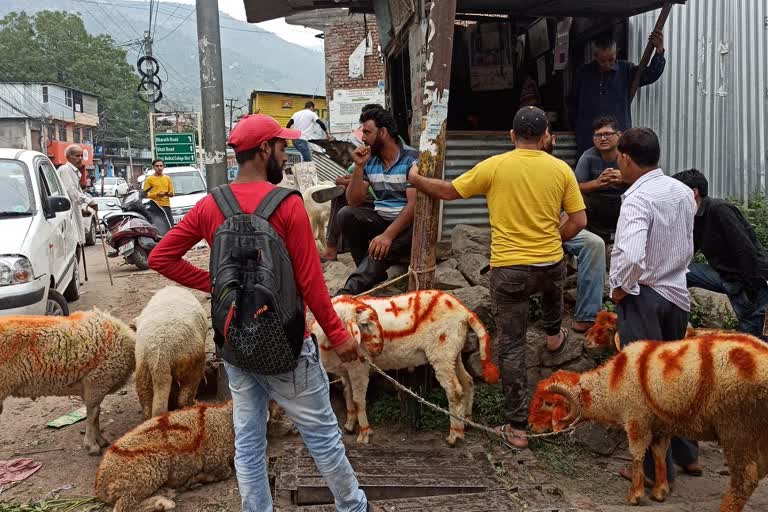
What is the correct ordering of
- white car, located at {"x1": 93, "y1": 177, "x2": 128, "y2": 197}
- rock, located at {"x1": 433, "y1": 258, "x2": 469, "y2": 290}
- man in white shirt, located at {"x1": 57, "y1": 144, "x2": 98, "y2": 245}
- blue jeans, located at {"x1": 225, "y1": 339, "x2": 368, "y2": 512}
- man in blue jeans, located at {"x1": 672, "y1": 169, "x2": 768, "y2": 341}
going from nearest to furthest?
blue jeans, located at {"x1": 225, "y1": 339, "x2": 368, "y2": 512} < man in blue jeans, located at {"x1": 672, "y1": 169, "x2": 768, "y2": 341} < rock, located at {"x1": 433, "y1": 258, "x2": 469, "y2": 290} < man in white shirt, located at {"x1": 57, "y1": 144, "x2": 98, "y2": 245} < white car, located at {"x1": 93, "y1": 177, "x2": 128, "y2": 197}

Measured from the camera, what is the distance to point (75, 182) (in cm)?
931

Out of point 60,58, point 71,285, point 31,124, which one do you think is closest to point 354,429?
point 71,285

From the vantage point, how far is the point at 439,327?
430cm

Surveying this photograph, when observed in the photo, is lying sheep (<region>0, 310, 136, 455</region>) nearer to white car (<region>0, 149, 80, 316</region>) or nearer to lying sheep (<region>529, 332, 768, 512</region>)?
white car (<region>0, 149, 80, 316</region>)

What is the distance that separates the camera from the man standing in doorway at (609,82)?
647cm

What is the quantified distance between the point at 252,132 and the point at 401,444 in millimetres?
2709

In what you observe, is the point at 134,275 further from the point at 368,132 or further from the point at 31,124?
the point at 31,124

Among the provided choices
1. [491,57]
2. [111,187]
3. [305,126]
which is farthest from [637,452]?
[111,187]

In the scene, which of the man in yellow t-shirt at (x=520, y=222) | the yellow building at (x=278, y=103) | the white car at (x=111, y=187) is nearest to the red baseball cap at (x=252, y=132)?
the man in yellow t-shirt at (x=520, y=222)

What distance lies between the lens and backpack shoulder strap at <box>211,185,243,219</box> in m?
2.71

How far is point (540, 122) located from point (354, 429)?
268 cm

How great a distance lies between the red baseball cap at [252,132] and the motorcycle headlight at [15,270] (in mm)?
4080

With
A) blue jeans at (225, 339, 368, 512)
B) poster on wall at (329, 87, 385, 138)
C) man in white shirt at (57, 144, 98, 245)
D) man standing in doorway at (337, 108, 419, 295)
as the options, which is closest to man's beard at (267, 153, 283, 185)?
blue jeans at (225, 339, 368, 512)

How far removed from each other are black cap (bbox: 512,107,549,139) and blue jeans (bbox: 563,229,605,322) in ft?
4.53
